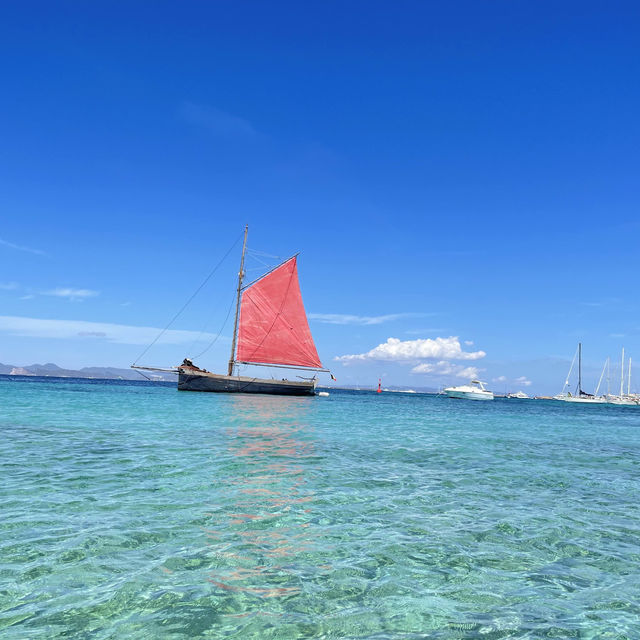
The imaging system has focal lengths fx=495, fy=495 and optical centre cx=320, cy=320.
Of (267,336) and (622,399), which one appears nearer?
(267,336)

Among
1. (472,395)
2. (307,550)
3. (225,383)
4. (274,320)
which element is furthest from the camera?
(472,395)

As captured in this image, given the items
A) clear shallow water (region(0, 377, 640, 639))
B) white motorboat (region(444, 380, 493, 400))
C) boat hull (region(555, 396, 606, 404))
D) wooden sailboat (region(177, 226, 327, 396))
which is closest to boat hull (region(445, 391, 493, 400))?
white motorboat (region(444, 380, 493, 400))

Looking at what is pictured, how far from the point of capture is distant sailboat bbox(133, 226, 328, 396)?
61.4 metres

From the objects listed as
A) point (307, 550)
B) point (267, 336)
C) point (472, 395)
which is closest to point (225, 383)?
point (267, 336)

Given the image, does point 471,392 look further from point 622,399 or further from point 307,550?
point 307,550

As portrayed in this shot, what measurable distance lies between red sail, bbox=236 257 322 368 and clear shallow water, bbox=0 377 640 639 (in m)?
49.5

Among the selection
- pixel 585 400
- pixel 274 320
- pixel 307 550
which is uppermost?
pixel 274 320

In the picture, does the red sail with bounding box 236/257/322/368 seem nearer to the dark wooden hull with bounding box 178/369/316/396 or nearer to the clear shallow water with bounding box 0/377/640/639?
the dark wooden hull with bounding box 178/369/316/396

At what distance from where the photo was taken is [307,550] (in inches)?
225

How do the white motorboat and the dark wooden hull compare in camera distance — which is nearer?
the dark wooden hull

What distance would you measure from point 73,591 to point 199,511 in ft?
9.39

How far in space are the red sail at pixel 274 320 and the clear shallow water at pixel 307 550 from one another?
49496 millimetres

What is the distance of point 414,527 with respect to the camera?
269 inches

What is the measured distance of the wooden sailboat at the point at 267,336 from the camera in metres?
61.4
